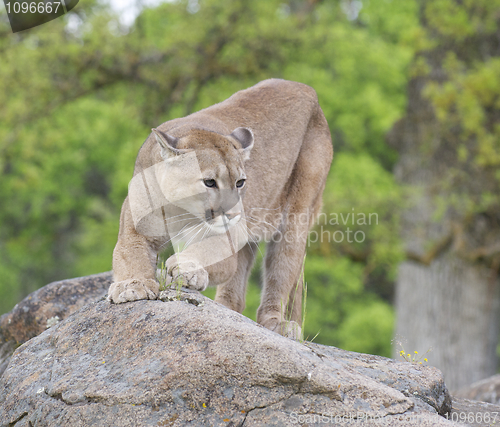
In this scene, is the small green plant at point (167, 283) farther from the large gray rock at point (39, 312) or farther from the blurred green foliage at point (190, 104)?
the blurred green foliage at point (190, 104)

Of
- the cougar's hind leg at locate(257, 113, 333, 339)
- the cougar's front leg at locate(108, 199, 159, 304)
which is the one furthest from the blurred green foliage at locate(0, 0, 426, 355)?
the cougar's front leg at locate(108, 199, 159, 304)

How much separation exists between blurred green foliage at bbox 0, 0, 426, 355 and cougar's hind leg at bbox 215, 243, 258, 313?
597 centimetres

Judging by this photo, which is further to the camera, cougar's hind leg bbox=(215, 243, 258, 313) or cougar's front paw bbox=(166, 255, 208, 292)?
cougar's hind leg bbox=(215, 243, 258, 313)

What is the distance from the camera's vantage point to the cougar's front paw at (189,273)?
176 inches

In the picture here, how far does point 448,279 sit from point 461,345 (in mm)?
1372

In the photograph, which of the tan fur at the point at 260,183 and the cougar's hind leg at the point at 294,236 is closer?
the tan fur at the point at 260,183

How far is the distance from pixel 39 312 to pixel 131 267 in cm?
171

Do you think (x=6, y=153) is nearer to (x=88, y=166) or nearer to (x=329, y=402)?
(x=88, y=166)

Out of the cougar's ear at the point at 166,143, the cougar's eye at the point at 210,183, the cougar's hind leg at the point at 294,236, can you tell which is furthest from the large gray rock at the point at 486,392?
the cougar's ear at the point at 166,143

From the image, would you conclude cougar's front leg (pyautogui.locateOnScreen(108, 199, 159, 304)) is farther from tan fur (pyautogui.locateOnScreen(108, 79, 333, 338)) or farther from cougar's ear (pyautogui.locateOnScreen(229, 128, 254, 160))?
cougar's ear (pyautogui.locateOnScreen(229, 128, 254, 160))

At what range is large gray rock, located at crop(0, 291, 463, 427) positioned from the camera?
338 centimetres

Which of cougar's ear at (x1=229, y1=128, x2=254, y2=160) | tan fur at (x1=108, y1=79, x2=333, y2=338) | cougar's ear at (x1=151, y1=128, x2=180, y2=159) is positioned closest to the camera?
cougar's ear at (x1=151, y1=128, x2=180, y2=159)

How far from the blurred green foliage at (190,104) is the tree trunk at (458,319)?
4.18 ft

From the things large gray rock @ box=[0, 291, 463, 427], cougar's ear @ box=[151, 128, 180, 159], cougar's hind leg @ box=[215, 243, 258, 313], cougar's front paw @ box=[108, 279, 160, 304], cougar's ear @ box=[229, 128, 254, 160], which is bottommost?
cougar's hind leg @ box=[215, 243, 258, 313]
